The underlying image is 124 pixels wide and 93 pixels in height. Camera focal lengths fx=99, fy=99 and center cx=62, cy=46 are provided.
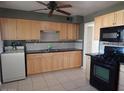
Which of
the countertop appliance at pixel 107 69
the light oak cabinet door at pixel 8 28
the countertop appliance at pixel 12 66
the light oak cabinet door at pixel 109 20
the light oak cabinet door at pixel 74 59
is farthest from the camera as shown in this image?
the light oak cabinet door at pixel 74 59

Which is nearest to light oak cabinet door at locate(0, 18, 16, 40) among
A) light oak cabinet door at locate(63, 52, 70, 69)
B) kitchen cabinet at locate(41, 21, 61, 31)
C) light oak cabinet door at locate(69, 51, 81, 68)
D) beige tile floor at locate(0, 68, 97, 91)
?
kitchen cabinet at locate(41, 21, 61, 31)

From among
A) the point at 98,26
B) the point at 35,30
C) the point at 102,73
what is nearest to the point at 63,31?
the point at 35,30

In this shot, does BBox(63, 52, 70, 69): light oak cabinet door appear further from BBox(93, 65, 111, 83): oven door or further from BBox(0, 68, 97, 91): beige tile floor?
BBox(93, 65, 111, 83): oven door

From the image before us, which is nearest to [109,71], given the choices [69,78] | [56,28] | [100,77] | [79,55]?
[100,77]

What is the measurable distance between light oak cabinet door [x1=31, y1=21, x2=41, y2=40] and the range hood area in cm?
32

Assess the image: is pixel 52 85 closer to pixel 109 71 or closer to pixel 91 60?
pixel 91 60

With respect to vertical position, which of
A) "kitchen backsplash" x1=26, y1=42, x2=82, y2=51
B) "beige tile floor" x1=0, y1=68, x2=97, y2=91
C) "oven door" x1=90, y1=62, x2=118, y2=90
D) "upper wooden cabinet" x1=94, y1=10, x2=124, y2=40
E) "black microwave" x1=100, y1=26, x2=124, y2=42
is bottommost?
"beige tile floor" x1=0, y1=68, x2=97, y2=91

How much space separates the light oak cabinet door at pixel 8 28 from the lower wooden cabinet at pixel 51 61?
3.17 feet

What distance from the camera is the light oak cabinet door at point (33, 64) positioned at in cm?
382

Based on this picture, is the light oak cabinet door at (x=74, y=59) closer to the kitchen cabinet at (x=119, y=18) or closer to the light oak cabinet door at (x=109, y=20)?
the light oak cabinet door at (x=109, y=20)

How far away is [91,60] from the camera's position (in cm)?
300

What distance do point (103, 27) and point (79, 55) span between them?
2073 millimetres

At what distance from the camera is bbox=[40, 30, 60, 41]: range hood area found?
4468 mm

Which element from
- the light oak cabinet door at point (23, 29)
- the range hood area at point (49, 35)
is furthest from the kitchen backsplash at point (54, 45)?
the light oak cabinet door at point (23, 29)
